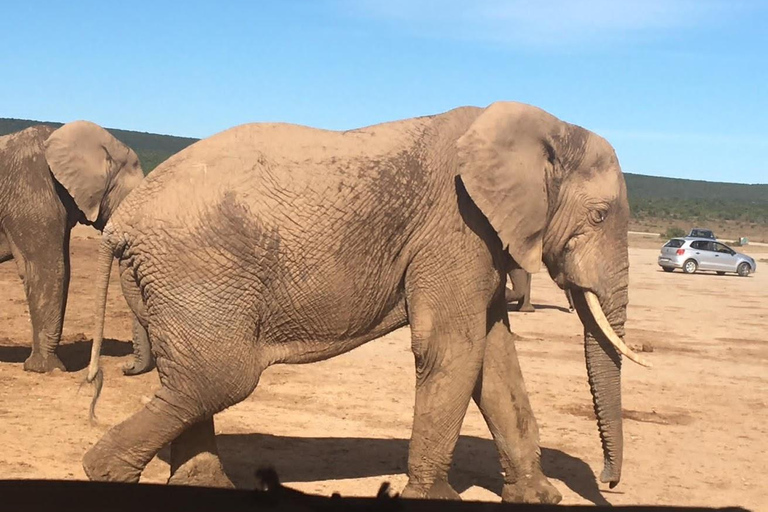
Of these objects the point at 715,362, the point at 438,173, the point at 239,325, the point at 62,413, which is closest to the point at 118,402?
the point at 62,413

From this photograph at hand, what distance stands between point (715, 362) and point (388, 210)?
10.0m

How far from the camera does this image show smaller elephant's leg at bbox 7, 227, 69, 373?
11578 millimetres

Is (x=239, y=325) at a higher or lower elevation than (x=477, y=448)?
higher

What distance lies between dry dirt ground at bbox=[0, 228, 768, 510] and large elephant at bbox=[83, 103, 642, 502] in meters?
1.14

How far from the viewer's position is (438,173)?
6.65 meters

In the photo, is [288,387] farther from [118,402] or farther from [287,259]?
[287,259]

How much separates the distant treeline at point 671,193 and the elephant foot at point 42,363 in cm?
5307

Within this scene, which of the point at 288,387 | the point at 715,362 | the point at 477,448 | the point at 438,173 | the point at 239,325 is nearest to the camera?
the point at 239,325

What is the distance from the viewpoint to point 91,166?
467 inches

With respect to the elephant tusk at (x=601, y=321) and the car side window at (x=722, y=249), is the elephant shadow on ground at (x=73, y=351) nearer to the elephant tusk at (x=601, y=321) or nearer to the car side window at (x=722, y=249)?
the elephant tusk at (x=601, y=321)

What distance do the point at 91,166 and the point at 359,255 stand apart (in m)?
6.42

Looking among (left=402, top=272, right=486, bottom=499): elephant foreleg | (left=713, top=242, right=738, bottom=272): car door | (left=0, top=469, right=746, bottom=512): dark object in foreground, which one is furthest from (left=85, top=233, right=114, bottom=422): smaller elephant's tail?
(left=713, top=242, right=738, bottom=272): car door

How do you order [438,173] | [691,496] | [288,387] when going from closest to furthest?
[438,173] → [691,496] → [288,387]

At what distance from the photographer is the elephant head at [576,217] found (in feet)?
22.0
